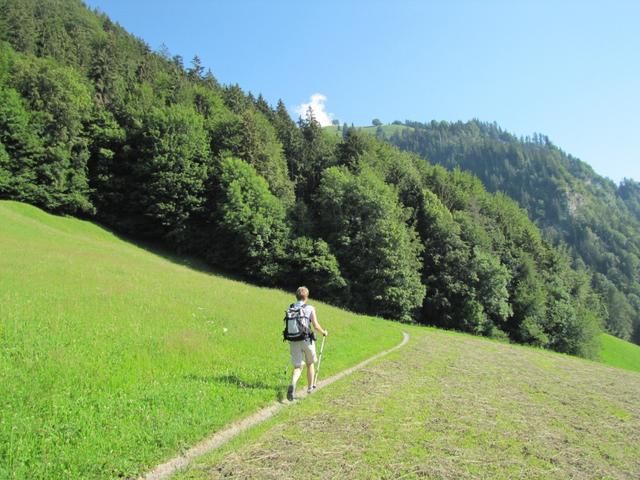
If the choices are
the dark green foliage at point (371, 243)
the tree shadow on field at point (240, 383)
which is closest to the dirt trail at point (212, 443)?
the tree shadow on field at point (240, 383)

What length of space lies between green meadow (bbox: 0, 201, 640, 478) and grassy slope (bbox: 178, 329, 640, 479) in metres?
0.05

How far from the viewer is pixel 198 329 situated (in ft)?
56.9

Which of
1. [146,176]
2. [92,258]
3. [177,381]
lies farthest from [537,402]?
[146,176]

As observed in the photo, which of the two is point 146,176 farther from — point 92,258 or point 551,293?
point 551,293

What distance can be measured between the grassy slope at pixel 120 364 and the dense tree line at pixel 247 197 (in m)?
28.4

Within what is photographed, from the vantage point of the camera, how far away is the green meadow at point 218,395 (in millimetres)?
7516

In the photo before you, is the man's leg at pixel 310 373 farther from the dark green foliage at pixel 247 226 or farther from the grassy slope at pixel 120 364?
the dark green foliage at pixel 247 226

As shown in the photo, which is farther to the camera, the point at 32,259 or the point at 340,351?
the point at 32,259

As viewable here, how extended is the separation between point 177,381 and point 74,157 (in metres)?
55.7

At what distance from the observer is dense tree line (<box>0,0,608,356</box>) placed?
174ft

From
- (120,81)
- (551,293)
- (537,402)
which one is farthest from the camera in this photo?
(551,293)

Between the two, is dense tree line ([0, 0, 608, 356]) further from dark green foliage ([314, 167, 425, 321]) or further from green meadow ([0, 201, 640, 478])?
green meadow ([0, 201, 640, 478])

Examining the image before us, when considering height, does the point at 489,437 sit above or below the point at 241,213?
below

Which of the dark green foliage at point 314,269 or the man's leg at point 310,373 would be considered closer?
the man's leg at point 310,373
